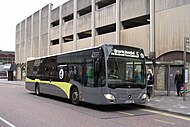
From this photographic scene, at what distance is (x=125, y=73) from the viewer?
38.3 feet

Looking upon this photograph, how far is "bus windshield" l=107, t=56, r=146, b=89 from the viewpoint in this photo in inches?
449

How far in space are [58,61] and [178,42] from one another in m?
10.5

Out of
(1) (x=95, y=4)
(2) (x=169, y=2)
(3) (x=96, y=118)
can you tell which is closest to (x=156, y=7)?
(2) (x=169, y=2)

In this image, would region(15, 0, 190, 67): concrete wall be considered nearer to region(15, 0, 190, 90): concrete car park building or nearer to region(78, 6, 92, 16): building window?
region(15, 0, 190, 90): concrete car park building

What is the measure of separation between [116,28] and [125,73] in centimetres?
1751

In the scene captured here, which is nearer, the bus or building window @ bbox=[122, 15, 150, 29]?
the bus

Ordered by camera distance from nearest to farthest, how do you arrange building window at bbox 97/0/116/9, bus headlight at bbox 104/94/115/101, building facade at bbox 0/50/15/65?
1. bus headlight at bbox 104/94/115/101
2. building window at bbox 97/0/116/9
3. building facade at bbox 0/50/15/65

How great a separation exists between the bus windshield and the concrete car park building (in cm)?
572

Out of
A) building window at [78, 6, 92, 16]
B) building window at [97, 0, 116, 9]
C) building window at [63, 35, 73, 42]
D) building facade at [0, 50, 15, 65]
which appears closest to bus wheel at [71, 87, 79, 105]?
building window at [97, 0, 116, 9]

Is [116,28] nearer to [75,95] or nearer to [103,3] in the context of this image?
[103,3]

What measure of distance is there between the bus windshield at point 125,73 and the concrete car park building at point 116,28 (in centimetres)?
572

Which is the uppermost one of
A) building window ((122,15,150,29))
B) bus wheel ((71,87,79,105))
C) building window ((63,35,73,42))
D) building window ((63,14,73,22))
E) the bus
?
building window ((63,14,73,22))

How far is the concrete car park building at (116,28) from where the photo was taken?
21.3 m

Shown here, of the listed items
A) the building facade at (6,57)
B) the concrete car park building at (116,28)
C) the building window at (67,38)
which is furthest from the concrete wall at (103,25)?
the building facade at (6,57)
